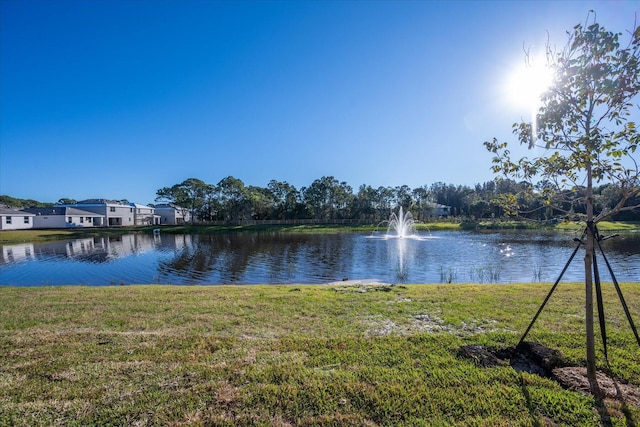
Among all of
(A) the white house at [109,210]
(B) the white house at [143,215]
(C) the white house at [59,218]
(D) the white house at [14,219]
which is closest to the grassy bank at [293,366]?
(D) the white house at [14,219]

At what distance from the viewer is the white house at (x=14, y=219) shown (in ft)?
154

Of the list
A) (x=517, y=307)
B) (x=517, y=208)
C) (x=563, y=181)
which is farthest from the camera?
(x=517, y=307)

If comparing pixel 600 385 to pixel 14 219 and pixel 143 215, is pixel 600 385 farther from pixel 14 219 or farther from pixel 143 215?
pixel 143 215

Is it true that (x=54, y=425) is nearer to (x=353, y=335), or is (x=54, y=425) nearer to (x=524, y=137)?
(x=353, y=335)

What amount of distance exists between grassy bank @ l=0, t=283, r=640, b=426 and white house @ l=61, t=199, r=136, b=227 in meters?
67.5

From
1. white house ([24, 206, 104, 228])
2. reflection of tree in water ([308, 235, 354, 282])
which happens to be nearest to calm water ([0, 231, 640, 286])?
reflection of tree in water ([308, 235, 354, 282])

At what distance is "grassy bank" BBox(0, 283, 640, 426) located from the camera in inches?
127

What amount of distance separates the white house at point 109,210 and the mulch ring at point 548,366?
75070mm

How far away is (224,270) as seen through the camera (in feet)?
59.5

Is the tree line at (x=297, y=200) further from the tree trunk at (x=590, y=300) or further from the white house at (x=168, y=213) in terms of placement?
the tree trunk at (x=590, y=300)

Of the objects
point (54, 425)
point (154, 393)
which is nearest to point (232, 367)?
point (154, 393)

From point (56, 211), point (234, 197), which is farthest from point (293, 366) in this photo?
point (56, 211)

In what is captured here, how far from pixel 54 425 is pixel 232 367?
1.81 metres

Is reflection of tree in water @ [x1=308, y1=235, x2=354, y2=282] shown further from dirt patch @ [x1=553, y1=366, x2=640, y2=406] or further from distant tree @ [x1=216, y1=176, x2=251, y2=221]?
distant tree @ [x1=216, y1=176, x2=251, y2=221]
